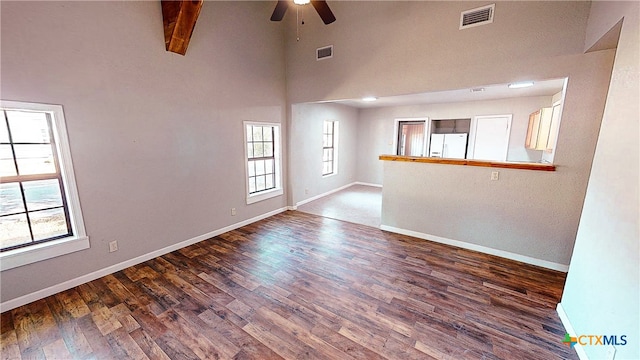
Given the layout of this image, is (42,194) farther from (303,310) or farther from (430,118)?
(430,118)

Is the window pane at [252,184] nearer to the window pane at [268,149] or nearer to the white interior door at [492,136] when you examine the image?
the window pane at [268,149]

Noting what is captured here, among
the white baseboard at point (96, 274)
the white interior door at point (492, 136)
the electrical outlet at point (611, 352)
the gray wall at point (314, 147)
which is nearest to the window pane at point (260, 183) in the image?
the gray wall at point (314, 147)

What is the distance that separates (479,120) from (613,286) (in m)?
5.11

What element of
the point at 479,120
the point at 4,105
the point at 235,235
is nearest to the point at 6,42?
the point at 4,105

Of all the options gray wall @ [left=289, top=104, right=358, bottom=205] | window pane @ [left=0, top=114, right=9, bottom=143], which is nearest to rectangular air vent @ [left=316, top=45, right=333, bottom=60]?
gray wall @ [left=289, top=104, right=358, bottom=205]

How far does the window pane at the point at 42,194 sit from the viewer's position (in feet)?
7.38

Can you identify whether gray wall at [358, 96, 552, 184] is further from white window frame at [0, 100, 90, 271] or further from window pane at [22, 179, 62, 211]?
window pane at [22, 179, 62, 211]

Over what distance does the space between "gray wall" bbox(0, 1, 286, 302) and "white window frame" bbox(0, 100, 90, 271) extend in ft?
0.18

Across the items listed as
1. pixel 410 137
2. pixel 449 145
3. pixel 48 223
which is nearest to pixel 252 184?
pixel 48 223

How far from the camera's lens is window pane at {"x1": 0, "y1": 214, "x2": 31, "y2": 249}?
7.15ft

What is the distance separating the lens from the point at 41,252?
228 cm

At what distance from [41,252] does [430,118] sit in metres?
7.32

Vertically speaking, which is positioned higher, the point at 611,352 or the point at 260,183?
the point at 260,183

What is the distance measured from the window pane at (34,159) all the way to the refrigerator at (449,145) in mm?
7110
